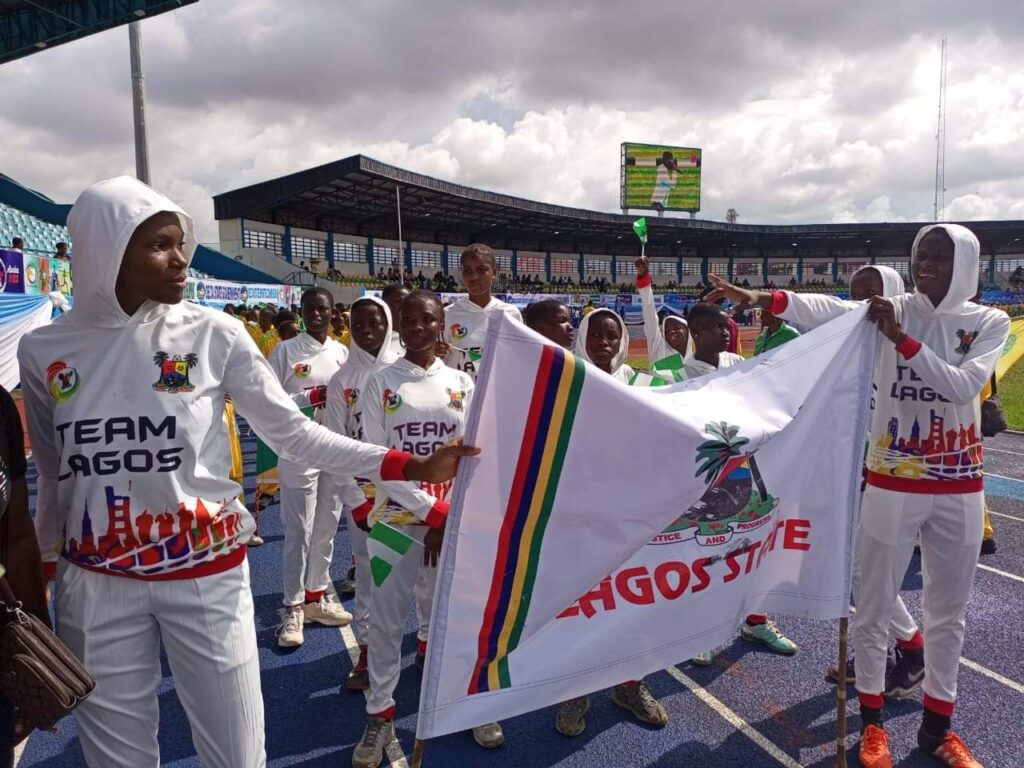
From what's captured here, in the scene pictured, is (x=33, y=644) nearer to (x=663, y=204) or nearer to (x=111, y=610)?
(x=111, y=610)

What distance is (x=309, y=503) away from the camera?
14.0 feet

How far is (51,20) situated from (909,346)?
23.2 meters

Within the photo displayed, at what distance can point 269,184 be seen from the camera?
3319cm

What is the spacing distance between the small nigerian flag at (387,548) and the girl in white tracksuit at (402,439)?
0.02 metres

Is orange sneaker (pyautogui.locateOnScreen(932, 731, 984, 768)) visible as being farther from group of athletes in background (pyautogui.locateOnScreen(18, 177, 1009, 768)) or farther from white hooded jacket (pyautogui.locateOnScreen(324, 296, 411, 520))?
white hooded jacket (pyautogui.locateOnScreen(324, 296, 411, 520))

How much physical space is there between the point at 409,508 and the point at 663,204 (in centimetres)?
5025

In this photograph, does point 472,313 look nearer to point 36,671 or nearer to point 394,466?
point 394,466

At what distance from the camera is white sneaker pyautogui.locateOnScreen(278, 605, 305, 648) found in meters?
4.01

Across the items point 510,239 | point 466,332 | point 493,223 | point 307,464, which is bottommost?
point 307,464

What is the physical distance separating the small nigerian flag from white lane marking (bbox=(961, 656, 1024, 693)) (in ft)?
10.6

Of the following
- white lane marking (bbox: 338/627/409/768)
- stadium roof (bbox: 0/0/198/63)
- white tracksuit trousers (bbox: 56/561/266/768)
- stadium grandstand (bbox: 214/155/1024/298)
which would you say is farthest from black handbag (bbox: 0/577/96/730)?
stadium grandstand (bbox: 214/155/1024/298)

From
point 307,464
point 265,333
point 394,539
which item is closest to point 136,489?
point 307,464

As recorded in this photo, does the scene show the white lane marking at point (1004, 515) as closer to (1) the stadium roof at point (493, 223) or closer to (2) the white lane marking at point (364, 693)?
(2) the white lane marking at point (364, 693)

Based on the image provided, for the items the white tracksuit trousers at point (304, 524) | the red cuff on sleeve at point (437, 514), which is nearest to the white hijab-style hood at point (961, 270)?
the red cuff on sleeve at point (437, 514)
